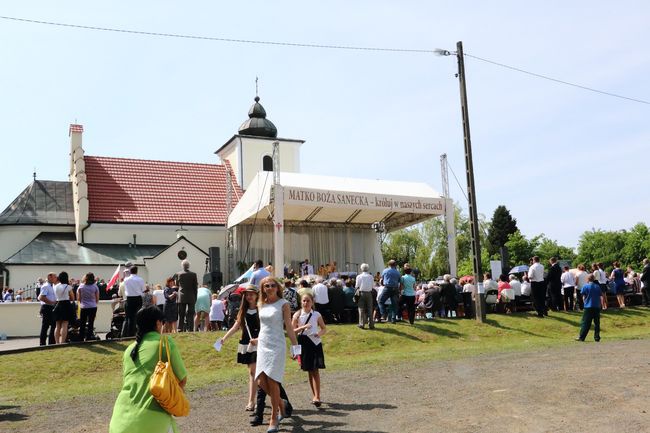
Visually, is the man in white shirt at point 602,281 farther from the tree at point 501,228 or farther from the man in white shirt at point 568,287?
the tree at point 501,228

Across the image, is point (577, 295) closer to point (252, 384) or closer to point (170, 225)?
point (252, 384)

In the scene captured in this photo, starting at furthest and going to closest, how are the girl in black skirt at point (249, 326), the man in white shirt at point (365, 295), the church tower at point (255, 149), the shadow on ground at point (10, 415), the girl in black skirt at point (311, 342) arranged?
1. the church tower at point (255, 149)
2. the man in white shirt at point (365, 295)
3. the shadow on ground at point (10, 415)
4. the girl in black skirt at point (311, 342)
5. the girl in black skirt at point (249, 326)

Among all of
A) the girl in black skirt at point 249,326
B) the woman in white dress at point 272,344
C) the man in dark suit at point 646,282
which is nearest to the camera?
the woman in white dress at point 272,344

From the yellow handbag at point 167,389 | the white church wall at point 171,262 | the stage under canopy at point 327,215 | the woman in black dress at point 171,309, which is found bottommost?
the yellow handbag at point 167,389

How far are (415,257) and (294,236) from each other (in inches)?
1123

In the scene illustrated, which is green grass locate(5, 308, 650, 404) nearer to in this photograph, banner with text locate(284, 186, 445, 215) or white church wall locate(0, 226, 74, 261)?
banner with text locate(284, 186, 445, 215)

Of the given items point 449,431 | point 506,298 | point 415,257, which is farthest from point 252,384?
point 415,257

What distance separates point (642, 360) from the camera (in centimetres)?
1154

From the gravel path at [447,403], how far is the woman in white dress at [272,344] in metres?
0.54

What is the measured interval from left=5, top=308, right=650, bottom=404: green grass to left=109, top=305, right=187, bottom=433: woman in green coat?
18.7 ft

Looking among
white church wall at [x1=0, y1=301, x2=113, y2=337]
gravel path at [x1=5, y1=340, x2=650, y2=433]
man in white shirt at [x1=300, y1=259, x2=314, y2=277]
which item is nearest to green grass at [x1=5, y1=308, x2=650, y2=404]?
gravel path at [x1=5, y1=340, x2=650, y2=433]

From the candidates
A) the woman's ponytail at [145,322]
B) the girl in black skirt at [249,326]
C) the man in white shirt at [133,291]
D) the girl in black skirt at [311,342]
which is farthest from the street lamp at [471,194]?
the woman's ponytail at [145,322]

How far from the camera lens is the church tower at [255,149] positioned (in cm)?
4459

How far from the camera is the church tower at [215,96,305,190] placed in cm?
4459
